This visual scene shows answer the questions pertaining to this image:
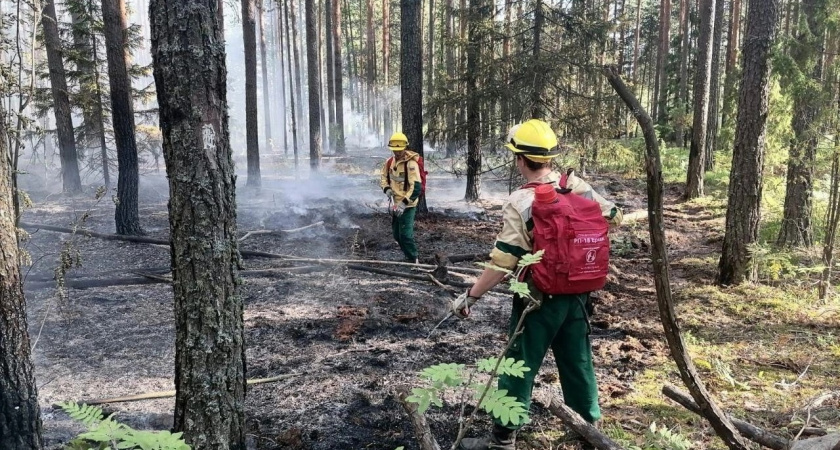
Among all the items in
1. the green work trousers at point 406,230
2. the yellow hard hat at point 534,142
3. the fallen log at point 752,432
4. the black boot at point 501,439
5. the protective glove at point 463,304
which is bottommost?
the black boot at point 501,439

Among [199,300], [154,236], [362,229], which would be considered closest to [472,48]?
[362,229]

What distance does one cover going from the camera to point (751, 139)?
692 centimetres

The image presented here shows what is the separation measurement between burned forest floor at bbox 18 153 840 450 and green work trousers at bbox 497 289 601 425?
415 mm

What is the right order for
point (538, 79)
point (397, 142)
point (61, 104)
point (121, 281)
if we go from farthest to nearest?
point (61, 104)
point (538, 79)
point (397, 142)
point (121, 281)

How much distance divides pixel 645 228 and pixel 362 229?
6.02 meters

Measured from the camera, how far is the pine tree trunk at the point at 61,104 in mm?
14586

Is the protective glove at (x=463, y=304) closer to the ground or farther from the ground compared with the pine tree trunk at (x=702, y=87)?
closer to the ground

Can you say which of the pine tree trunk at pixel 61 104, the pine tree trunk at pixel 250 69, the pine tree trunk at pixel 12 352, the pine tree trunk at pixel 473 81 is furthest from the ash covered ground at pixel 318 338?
the pine tree trunk at pixel 61 104

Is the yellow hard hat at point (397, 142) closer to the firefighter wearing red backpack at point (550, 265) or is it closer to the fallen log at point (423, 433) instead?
the firefighter wearing red backpack at point (550, 265)

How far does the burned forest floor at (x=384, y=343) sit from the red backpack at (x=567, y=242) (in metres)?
1.00

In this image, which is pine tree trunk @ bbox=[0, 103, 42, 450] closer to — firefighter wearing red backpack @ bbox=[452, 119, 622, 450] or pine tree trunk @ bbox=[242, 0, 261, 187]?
firefighter wearing red backpack @ bbox=[452, 119, 622, 450]

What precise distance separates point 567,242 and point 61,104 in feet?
56.8

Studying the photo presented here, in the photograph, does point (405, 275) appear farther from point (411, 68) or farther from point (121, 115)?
point (121, 115)

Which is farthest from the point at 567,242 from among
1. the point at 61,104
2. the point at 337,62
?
the point at 337,62
